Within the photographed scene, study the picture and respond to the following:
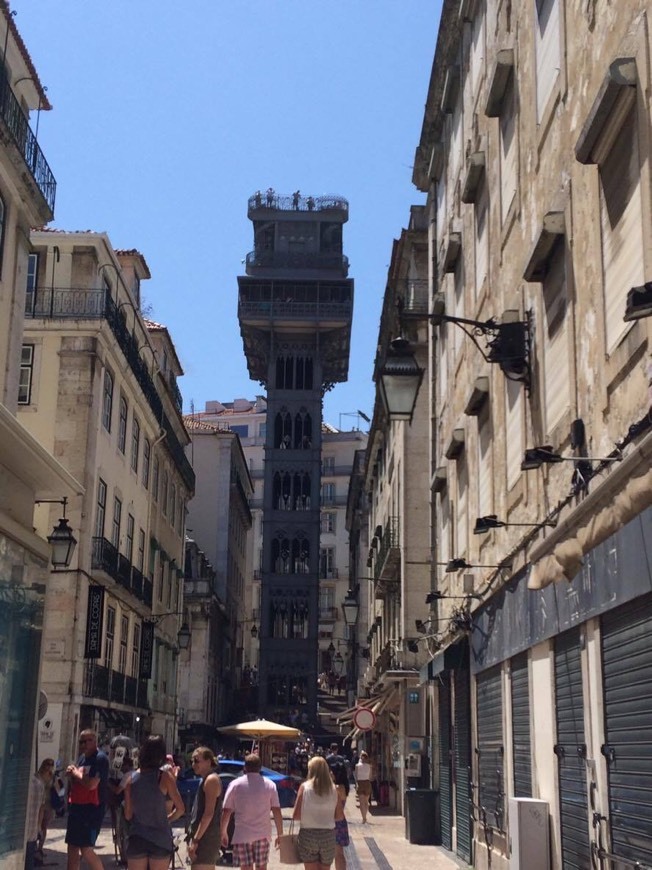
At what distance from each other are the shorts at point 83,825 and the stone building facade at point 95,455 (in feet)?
56.4

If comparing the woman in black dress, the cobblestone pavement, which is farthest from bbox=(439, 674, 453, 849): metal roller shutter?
the woman in black dress

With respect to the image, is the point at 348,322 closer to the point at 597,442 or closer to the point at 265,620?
the point at 265,620

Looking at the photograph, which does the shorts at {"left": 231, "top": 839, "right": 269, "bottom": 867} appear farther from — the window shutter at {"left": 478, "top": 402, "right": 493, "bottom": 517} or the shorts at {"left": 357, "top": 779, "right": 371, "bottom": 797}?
the shorts at {"left": 357, "top": 779, "right": 371, "bottom": 797}

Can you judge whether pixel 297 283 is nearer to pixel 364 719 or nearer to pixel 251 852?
pixel 364 719

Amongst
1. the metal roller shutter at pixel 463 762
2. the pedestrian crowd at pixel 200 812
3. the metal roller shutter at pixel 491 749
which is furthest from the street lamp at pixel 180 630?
the pedestrian crowd at pixel 200 812

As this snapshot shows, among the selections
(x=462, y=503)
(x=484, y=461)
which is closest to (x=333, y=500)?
(x=462, y=503)

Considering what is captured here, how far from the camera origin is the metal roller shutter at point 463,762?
16156 mm

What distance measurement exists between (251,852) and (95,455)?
21.9 m

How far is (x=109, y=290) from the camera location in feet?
106

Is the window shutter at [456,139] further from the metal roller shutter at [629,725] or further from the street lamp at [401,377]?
the metal roller shutter at [629,725]

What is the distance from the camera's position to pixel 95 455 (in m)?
31.2

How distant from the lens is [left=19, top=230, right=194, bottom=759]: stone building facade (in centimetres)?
2958

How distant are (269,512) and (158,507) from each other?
79.9 feet

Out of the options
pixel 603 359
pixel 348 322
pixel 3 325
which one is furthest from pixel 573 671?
pixel 348 322
